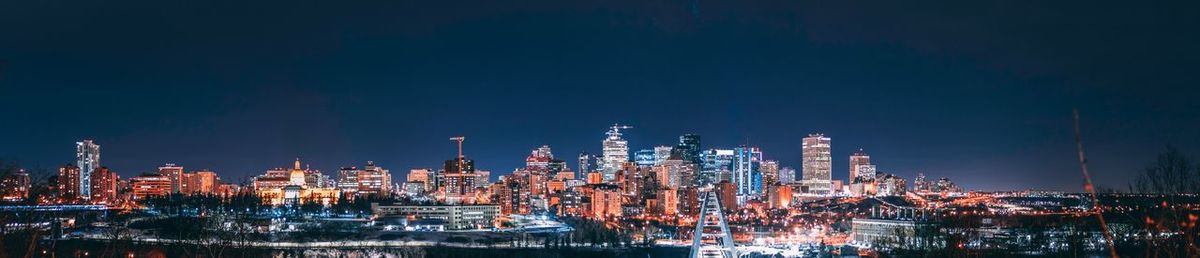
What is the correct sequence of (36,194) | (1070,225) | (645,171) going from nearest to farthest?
1. (36,194)
2. (1070,225)
3. (645,171)

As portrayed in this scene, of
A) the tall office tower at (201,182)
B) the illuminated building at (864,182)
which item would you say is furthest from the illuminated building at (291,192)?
the illuminated building at (864,182)

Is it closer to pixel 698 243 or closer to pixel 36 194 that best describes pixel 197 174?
pixel 698 243

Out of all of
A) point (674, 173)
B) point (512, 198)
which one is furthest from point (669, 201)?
point (674, 173)

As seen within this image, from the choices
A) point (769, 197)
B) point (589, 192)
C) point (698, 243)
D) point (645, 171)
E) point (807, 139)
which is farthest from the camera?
point (807, 139)

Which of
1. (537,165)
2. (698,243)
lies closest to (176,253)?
(698,243)

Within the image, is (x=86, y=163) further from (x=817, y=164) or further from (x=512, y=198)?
(x=817, y=164)

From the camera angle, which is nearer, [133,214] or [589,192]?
[133,214]

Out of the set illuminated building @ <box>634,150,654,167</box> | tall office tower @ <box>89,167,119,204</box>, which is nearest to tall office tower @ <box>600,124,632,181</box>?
illuminated building @ <box>634,150,654,167</box>
